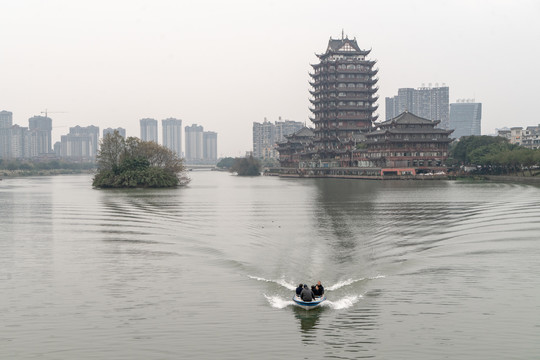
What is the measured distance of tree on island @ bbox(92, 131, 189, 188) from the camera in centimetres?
10381

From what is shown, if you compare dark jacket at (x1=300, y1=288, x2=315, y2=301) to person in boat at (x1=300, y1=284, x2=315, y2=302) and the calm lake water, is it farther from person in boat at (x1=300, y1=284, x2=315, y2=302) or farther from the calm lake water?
the calm lake water

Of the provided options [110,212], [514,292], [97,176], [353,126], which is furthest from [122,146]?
[514,292]

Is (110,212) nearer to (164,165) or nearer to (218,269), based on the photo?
(218,269)

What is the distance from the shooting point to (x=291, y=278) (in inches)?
1118

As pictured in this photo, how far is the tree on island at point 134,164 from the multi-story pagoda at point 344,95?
54126 mm

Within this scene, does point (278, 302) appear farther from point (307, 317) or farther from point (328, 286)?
point (328, 286)

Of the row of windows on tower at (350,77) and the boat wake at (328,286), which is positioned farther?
the row of windows on tower at (350,77)

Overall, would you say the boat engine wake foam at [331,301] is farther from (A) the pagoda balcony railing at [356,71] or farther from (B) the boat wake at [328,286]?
(A) the pagoda balcony railing at [356,71]

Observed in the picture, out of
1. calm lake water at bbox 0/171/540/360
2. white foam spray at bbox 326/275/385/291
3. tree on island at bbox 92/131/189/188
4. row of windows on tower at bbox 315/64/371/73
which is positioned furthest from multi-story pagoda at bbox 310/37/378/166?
white foam spray at bbox 326/275/385/291

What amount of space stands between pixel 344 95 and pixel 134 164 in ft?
231

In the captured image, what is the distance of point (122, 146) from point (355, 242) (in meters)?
81.5

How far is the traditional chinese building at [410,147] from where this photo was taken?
12912 cm

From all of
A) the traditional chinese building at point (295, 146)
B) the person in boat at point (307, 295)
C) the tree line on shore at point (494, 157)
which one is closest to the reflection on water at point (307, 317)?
the person in boat at point (307, 295)

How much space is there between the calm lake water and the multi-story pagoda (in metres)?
105
